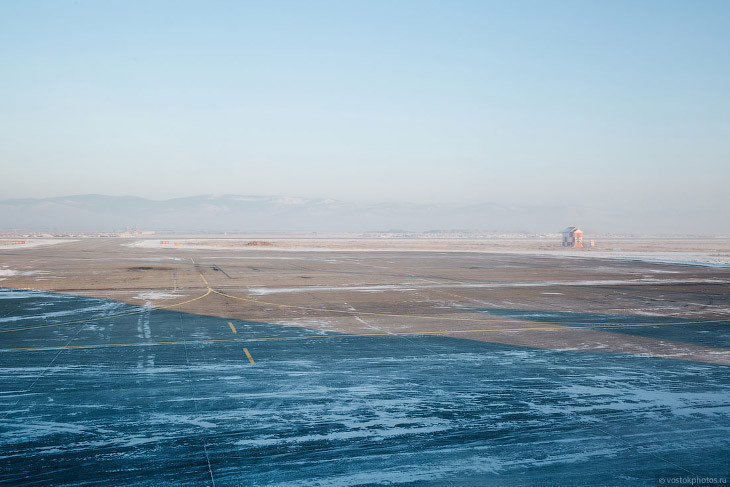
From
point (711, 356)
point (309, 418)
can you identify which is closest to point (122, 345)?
point (309, 418)

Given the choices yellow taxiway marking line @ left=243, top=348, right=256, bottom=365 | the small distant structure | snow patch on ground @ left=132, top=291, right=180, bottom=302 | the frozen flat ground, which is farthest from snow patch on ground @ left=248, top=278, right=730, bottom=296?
the small distant structure

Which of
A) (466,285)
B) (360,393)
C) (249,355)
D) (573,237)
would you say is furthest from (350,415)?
(573,237)

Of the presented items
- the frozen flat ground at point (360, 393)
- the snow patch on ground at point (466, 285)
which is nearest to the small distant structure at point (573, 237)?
the snow patch on ground at point (466, 285)

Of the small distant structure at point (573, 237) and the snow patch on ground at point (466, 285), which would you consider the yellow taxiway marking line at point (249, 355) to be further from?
the small distant structure at point (573, 237)

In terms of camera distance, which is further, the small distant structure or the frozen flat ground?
the small distant structure

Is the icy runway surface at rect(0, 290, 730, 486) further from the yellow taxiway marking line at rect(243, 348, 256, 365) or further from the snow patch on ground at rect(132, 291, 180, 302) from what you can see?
the snow patch on ground at rect(132, 291, 180, 302)

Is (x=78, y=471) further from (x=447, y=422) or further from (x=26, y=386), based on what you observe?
(x=447, y=422)
